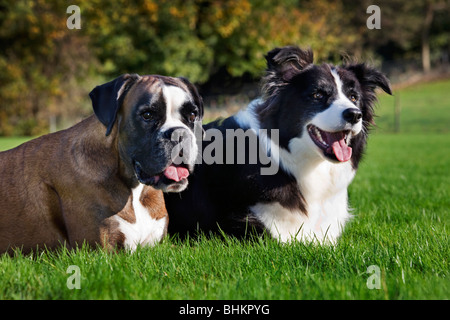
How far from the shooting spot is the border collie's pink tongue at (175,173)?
363 cm

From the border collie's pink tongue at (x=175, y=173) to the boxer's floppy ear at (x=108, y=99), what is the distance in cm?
53

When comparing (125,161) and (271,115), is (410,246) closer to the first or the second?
(271,115)

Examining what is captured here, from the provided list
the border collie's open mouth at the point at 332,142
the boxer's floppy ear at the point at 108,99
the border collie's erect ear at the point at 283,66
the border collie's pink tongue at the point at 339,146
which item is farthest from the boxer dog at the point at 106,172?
the border collie's pink tongue at the point at 339,146

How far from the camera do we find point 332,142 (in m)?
4.03

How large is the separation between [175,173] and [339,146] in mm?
1406

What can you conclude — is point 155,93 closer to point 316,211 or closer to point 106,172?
point 106,172

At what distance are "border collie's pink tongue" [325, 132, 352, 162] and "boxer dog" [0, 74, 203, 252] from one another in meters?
1.16

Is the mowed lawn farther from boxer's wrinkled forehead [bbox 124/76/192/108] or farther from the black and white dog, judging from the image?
boxer's wrinkled forehead [bbox 124/76/192/108]

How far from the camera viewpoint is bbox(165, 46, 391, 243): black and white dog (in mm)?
4062

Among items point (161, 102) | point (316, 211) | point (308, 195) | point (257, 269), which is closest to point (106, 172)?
point (161, 102)

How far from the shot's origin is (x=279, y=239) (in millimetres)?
3904

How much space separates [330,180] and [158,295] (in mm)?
2188
